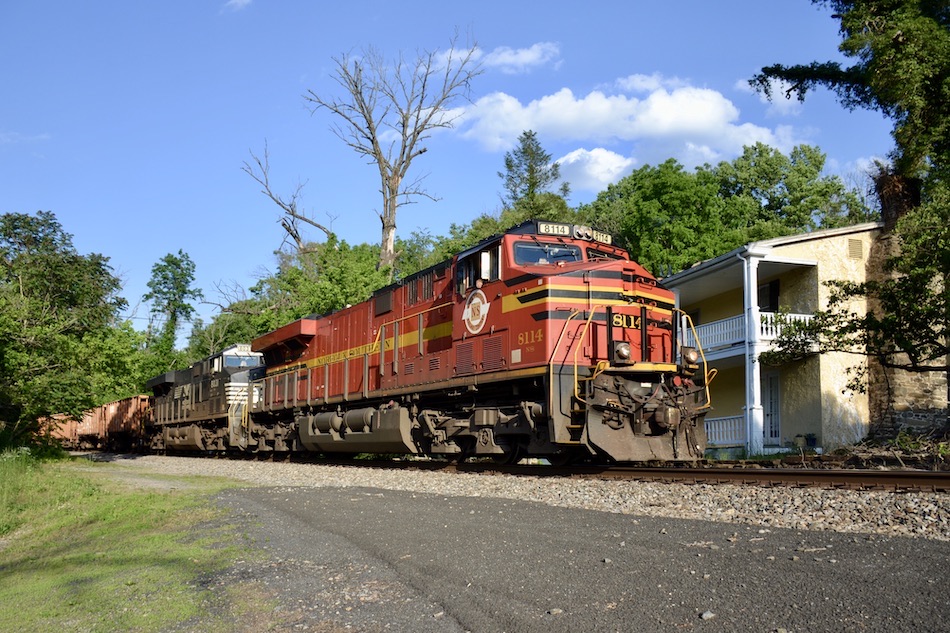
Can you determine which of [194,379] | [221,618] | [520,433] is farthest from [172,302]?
[221,618]

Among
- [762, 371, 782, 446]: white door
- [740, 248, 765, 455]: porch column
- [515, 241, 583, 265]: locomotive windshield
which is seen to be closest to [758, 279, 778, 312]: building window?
[762, 371, 782, 446]: white door

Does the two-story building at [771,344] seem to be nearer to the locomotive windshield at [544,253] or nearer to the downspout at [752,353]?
the downspout at [752,353]

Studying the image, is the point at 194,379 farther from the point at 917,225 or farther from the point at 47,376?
the point at 917,225

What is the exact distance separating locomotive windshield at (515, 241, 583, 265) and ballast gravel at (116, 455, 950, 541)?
11.4ft

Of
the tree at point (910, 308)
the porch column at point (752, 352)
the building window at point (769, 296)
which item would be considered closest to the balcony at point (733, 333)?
the porch column at point (752, 352)

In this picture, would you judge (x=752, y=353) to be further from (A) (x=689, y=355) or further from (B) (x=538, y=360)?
(B) (x=538, y=360)

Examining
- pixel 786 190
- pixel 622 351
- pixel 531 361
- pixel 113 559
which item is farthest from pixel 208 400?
pixel 786 190

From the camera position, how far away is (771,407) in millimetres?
22812

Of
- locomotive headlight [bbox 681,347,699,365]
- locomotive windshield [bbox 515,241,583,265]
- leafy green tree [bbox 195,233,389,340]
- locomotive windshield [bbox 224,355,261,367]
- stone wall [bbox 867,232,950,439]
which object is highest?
leafy green tree [bbox 195,233,389,340]

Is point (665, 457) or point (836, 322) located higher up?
point (836, 322)

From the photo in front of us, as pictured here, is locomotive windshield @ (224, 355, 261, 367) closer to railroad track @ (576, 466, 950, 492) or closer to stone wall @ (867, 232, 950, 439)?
railroad track @ (576, 466, 950, 492)

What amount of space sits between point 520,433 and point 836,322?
773 centimetres

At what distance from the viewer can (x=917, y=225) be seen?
15750 mm

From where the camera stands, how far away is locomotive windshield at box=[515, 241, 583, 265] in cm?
1248
